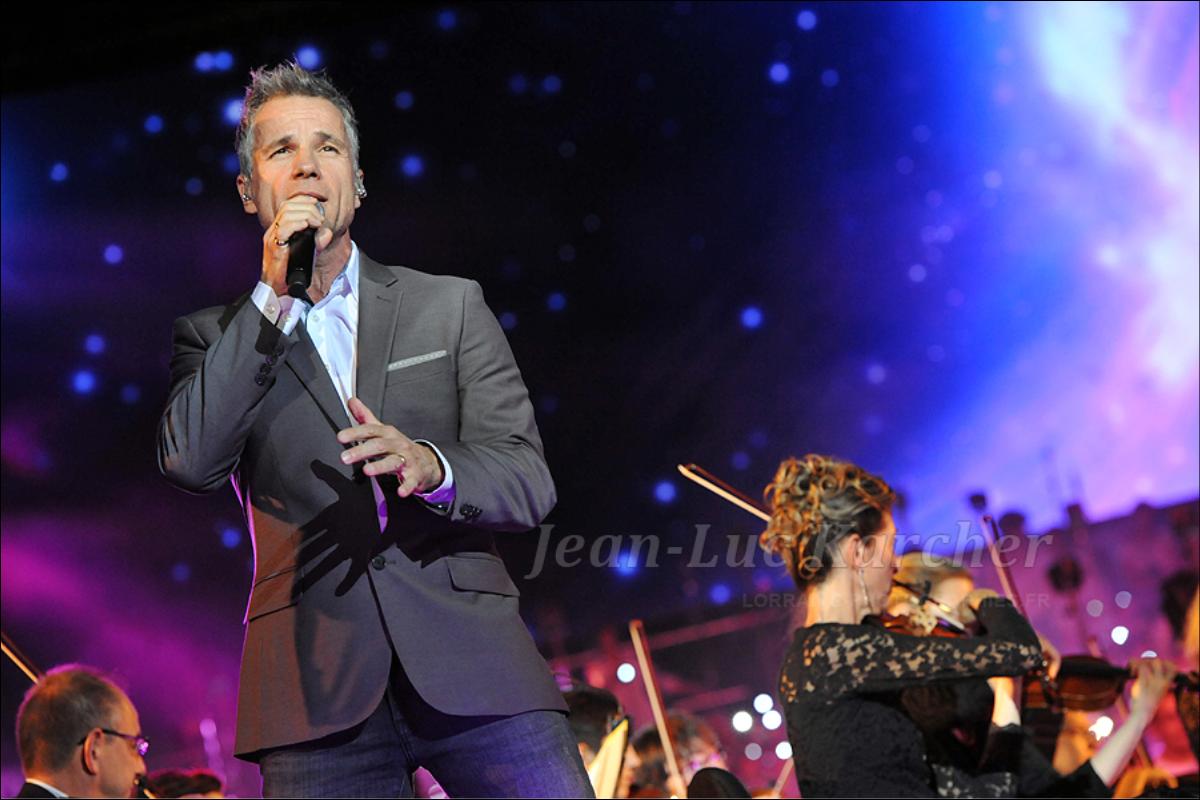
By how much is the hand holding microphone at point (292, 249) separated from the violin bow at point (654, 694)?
9.64 feet

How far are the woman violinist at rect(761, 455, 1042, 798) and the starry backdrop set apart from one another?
62.2 inches

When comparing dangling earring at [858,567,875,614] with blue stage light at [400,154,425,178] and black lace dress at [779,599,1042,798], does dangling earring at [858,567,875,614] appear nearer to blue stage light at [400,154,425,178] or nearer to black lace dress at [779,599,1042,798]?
black lace dress at [779,599,1042,798]

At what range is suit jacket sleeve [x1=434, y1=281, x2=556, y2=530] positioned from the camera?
1.12 meters

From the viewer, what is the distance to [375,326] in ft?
4.12

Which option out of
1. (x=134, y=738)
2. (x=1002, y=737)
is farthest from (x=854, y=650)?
(x=134, y=738)

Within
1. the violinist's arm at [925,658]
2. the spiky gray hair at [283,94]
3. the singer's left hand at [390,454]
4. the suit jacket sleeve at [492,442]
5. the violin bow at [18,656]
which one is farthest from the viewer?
the violin bow at [18,656]

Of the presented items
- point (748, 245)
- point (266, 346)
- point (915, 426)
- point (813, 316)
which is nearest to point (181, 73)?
point (748, 245)

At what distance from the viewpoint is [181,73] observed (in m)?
3.98

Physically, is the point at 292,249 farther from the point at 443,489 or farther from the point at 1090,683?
the point at 1090,683

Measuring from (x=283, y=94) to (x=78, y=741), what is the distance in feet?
6.45

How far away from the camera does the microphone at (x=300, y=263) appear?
1.12 metres

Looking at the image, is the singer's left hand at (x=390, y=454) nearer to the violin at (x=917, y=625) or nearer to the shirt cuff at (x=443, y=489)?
the shirt cuff at (x=443, y=489)

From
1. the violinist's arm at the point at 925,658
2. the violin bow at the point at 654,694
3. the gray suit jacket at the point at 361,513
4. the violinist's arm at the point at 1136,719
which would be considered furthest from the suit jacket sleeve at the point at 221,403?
the violin bow at the point at 654,694

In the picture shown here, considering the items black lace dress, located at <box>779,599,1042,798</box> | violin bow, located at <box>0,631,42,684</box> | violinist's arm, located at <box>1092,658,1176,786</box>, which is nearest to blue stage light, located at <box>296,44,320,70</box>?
violin bow, located at <box>0,631,42,684</box>
